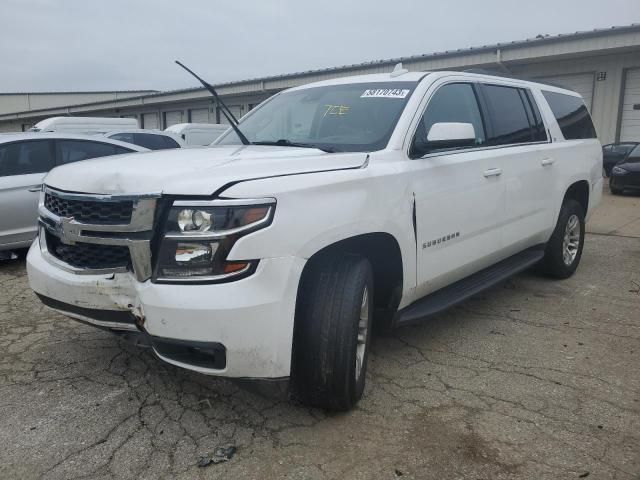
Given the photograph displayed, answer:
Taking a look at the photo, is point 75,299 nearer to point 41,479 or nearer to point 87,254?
point 87,254

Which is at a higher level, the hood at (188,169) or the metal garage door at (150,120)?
the metal garage door at (150,120)

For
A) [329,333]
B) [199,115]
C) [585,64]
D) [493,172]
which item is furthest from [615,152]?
[199,115]

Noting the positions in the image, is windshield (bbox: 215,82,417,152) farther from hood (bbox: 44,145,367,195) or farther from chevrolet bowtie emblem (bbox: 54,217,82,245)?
chevrolet bowtie emblem (bbox: 54,217,82,245)

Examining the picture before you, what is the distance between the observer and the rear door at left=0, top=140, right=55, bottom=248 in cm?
589

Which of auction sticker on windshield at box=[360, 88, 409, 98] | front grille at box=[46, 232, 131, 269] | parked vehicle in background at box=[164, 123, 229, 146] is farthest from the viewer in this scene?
parked vehicle in background at box=[164, 123, 229, 146]

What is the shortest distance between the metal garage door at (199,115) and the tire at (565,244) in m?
24.9

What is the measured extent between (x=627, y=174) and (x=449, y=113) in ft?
39.0

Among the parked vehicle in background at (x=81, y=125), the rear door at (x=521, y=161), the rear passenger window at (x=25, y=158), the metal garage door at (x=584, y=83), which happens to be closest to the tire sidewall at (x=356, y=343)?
the rear door at (x=521, y=161)

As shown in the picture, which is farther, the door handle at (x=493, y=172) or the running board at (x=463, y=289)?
the door handle at (x=493, y=172)

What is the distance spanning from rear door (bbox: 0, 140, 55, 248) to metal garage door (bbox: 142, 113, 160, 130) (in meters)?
26.8

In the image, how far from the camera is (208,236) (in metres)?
2.37

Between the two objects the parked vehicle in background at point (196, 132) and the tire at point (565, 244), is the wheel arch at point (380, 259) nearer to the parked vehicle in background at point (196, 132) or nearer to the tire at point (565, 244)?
the tire at point (565, 244)

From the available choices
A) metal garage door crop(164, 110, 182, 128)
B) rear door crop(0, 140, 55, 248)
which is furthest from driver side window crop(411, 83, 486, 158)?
metal garage door crop(164, 110, 182, 128)

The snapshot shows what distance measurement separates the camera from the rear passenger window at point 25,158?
6.09m
